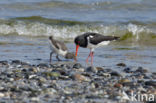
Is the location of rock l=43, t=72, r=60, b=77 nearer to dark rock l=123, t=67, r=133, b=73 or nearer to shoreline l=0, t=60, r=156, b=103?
shoreline l=0, t=60, r=156, b=103

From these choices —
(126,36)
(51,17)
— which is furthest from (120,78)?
(51,17)

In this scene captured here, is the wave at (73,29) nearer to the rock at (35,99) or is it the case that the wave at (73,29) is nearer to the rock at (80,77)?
the rock at (80,77)

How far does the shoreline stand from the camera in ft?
18.0

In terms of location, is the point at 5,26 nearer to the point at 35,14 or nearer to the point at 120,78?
the point at 35,14

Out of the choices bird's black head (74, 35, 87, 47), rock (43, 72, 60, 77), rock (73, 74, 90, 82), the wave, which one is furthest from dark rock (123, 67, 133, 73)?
the wave

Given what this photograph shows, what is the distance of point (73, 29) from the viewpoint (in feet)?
49.4

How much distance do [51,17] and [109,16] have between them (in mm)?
2595

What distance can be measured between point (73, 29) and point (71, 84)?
870 cm

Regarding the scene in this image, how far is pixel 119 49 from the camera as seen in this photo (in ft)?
36.9

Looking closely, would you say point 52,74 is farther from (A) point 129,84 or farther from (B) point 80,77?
(A) point 129,84

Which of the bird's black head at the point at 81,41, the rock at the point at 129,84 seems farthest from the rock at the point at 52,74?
the bird's black head at the point at 81,41

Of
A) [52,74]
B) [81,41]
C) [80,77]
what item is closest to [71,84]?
[80,77]

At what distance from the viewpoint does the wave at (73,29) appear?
1403 cm

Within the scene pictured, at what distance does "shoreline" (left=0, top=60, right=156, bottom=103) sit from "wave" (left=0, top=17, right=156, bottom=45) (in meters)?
5.76
